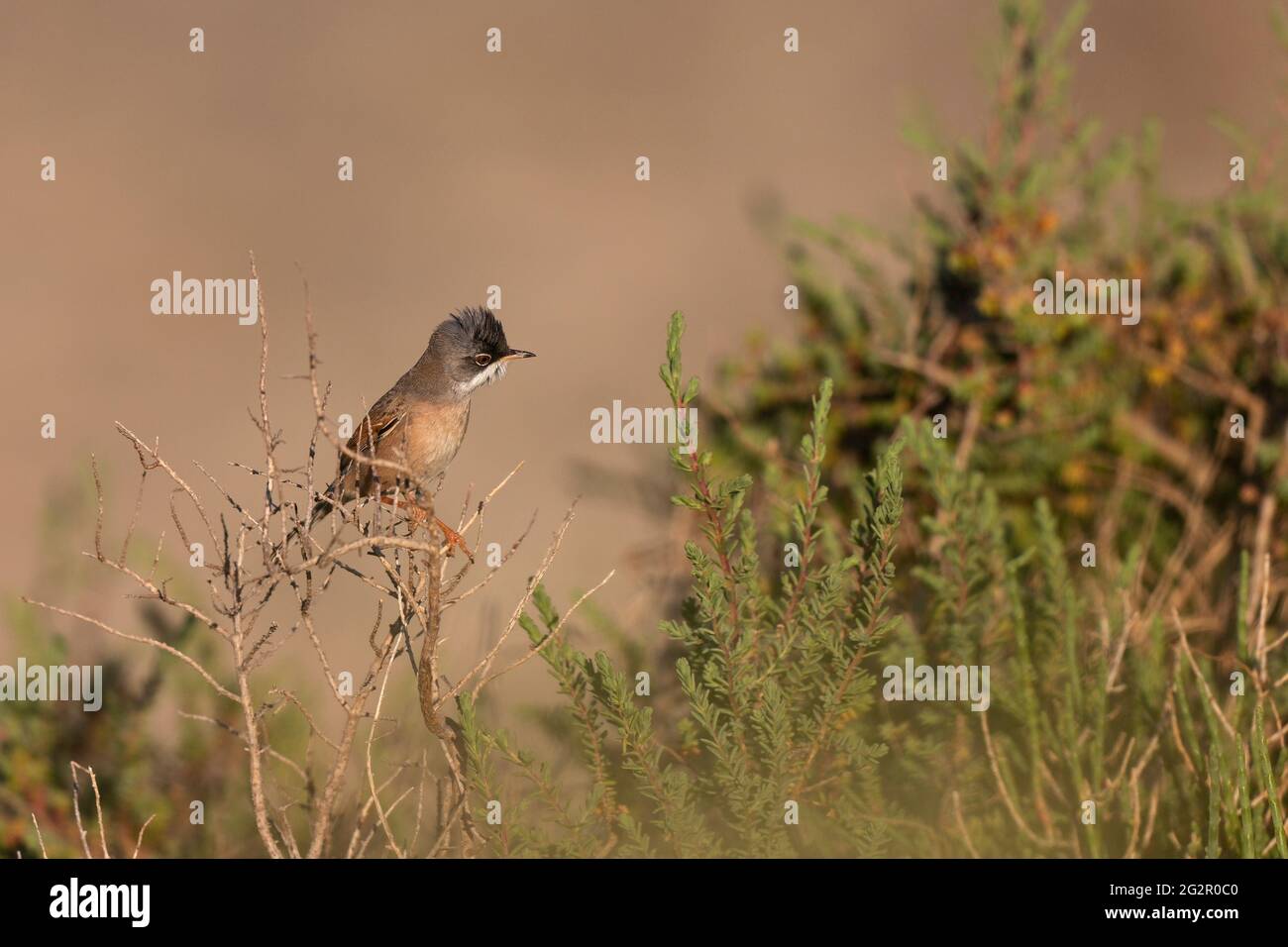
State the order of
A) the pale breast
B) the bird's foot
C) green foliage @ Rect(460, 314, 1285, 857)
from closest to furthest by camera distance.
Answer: green foliage @ Rect(460, 314, 1285, 857), the bird's foot, the pale breast

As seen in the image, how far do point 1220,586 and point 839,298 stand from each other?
94.4 inches

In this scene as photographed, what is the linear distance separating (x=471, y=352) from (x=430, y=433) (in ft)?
1.21

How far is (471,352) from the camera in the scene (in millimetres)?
4762

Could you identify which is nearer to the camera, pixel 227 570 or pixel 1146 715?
pixel 227 570

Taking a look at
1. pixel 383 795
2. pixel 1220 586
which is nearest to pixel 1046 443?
pixel 1220 586

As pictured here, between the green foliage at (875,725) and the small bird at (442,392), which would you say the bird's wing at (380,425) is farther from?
the green foliage at (875,725)

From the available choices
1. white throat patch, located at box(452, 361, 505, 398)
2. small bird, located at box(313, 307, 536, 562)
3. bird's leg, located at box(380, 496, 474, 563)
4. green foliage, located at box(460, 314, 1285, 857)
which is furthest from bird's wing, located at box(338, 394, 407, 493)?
green foliage, located at box(460, 314, 1285, 857)

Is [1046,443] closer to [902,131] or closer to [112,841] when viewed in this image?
[902,131]

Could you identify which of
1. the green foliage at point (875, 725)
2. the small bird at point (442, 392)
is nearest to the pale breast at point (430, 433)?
the small bird at point (442, 392)

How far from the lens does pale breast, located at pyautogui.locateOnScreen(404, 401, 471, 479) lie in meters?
4.82

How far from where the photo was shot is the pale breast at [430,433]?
4.82 m

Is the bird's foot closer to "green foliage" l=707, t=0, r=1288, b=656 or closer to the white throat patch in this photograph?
the white throat patch

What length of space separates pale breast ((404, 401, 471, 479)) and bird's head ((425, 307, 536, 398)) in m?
0.09

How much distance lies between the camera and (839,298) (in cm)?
654
